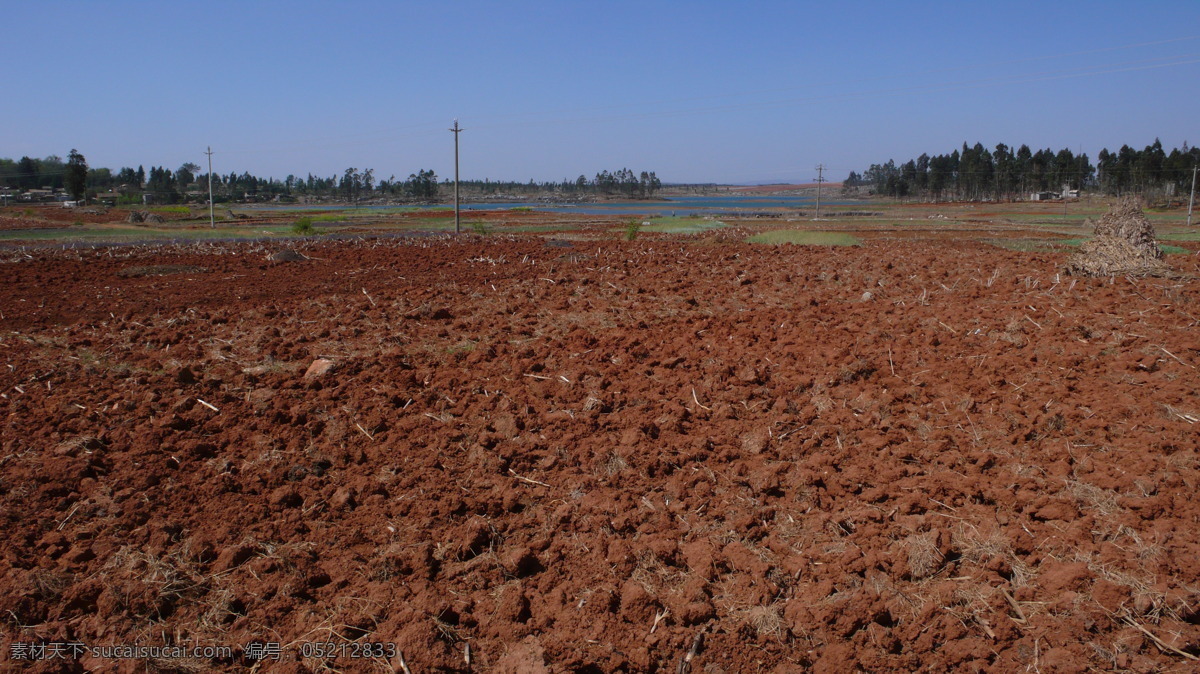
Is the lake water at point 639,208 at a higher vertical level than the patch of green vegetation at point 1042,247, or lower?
higher

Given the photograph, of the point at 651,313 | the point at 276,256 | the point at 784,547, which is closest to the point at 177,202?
the point at 276,256

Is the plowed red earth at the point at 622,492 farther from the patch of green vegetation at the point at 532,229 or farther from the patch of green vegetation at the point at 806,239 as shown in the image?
the patch of green vegetation at the point at 532,229

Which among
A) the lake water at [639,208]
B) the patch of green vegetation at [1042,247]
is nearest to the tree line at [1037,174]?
the lake water at [639,208]

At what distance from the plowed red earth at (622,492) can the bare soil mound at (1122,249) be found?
3254mm

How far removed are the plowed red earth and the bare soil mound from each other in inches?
128

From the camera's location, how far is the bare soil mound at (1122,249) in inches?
471

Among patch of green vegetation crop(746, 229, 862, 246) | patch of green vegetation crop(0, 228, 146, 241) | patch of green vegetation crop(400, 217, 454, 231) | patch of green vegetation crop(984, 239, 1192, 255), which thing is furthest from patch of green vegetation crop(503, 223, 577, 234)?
patch of green vegetation crop(984, 239, 1192, 255)

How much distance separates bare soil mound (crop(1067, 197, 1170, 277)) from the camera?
12.0 m

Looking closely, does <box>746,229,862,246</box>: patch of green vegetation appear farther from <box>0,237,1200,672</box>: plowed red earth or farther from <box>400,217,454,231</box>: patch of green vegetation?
<box>400,217,454,231</box>: patch of green vegetation

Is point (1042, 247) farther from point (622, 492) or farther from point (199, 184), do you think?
point (199, 184)

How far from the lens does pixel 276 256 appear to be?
58.4 ft

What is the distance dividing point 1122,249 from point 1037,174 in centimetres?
10343

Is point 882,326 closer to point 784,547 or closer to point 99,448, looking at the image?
point 784,547

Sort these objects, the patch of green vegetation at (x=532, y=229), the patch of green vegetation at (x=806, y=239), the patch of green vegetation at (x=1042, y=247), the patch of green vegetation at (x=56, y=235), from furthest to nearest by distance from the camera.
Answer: the patch of green vegetation at (x=532, y=229) → the patch of green vegetation at (x=56, y=235) → the patch of green vegetation at (x=806, y=239) → the patch of green vegetation at (x=1042, y=247)
